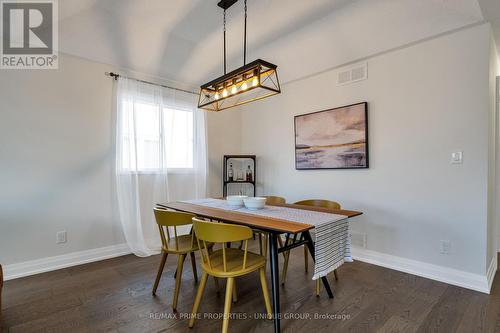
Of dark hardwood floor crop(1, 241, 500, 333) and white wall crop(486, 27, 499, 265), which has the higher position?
white wall crop(486, 27, 499, 265)

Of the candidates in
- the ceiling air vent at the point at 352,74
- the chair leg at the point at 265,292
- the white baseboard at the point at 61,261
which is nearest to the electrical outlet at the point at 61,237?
the white baseboard at the point at 61,261

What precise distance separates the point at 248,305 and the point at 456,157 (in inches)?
93.2

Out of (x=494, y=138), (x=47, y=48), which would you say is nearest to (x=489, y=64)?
(x=494, y=138)

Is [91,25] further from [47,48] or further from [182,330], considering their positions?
[182,330]

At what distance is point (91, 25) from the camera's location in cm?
280

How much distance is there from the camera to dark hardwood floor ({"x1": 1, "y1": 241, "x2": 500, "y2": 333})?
1.82m

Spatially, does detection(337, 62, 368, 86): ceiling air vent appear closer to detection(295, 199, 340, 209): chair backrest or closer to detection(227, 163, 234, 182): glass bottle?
detection(295, 199, 340, 209): chair backrest

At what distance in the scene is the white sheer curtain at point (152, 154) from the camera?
131 inches

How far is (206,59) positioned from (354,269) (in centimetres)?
329

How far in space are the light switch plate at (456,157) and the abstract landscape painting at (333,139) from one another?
2.69ft

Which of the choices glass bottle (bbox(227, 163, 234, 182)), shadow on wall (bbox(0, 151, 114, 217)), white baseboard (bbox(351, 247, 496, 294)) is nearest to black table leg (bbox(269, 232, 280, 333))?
white baseboard (bbox(351, 247, 496, 294))

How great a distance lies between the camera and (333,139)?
3.38 metres

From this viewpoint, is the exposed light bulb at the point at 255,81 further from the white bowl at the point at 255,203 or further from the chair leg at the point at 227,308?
the chair leg at the point at 227,308

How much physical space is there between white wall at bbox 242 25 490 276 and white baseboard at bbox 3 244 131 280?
2.83 meters
